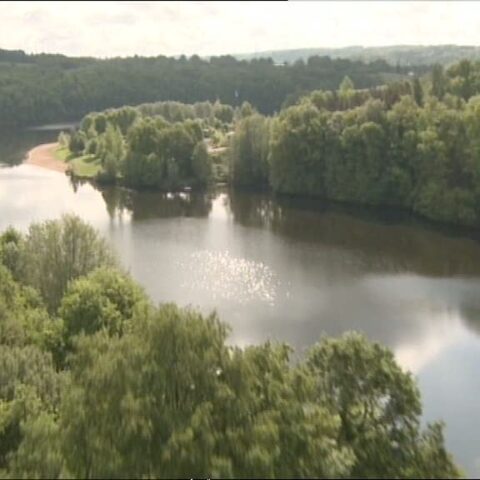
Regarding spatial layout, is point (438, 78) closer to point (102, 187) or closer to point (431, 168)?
point (431, 168)

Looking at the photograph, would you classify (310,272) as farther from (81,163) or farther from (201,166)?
(81,163)

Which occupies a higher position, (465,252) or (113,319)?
(113,319)

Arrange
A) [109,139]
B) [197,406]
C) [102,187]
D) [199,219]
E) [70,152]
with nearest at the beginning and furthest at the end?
[197,406]
[199,219]
[102,187]
[109,139]
[70,152]

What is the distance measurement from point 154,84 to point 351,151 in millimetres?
94843

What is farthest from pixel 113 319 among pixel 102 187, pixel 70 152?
pixel 70 152

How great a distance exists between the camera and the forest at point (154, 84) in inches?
5472

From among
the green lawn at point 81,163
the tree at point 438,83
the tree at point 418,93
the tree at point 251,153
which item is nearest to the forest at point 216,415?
the tree at point 251,153

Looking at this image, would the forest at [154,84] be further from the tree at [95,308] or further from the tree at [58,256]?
the tree at [95,308]

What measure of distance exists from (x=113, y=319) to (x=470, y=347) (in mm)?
15885

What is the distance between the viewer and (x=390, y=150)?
63219 millimetres

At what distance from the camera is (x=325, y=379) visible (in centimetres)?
1553

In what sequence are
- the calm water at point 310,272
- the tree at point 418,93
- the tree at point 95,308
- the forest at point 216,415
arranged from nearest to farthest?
the forest at point 216,415
the tree at point 95,308
the calm water at point 310,272
the tree at point 418,93

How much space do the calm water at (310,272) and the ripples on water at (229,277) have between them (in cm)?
9

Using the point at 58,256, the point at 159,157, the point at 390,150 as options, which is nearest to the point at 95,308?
the point at 58,256
